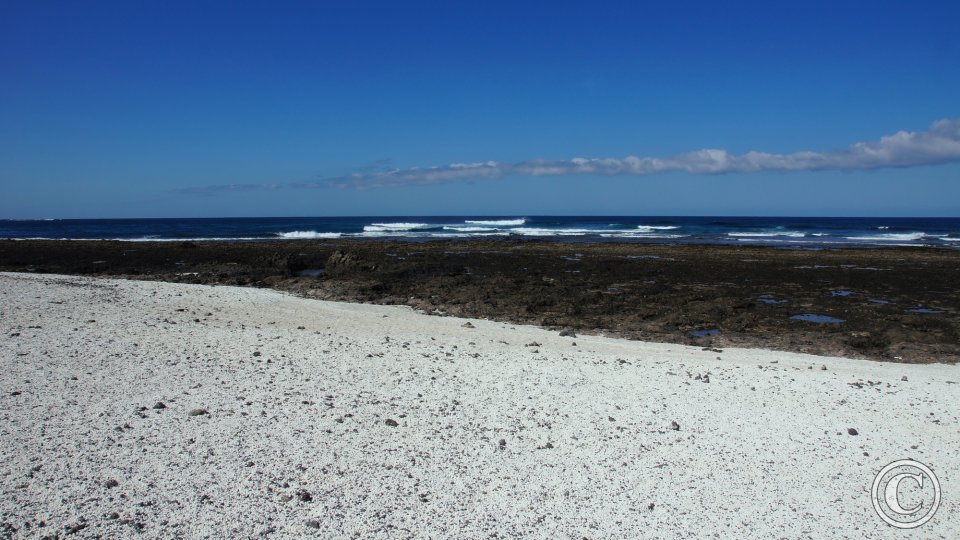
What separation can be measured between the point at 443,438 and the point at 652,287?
13.0 meters

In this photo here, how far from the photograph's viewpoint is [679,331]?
12320 millimetres

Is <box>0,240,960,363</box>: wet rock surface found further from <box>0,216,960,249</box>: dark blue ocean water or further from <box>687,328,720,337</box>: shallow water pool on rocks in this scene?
<box>0,216,960,249</box>: dark blue ocean water

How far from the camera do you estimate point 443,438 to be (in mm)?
6066

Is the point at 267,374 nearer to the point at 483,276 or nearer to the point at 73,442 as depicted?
the point at 73,442

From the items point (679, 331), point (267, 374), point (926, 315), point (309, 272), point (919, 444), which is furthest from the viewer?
point (309, 272)

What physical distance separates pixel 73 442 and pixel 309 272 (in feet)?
53.7

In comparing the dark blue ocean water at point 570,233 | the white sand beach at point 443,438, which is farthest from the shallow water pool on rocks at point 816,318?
the dark blue ocean water at point 570,233

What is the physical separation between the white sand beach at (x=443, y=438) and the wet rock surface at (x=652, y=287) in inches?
86.2

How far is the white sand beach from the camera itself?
15.2ft

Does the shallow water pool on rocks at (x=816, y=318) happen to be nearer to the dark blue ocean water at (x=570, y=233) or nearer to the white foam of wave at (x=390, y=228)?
the dark blue ocean water at (x=570, y=233)

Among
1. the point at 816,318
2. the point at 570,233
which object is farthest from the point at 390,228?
the point at 816,318

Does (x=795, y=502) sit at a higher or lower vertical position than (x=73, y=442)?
lower

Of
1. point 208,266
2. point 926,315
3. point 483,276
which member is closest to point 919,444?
point 926,315

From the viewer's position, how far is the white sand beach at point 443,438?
464 cm
